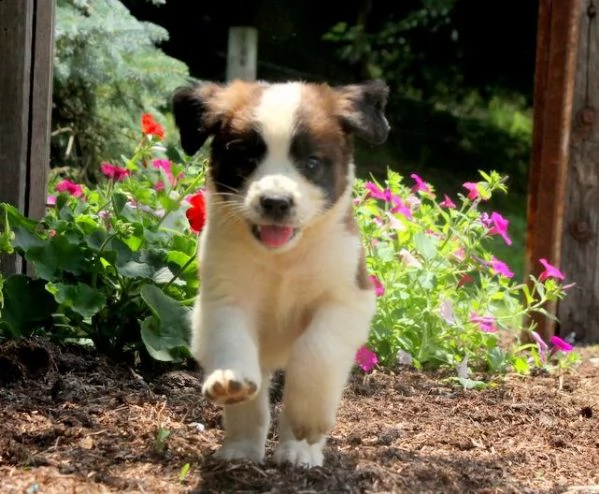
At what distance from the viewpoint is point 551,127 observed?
265 inches

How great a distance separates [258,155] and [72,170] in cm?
470

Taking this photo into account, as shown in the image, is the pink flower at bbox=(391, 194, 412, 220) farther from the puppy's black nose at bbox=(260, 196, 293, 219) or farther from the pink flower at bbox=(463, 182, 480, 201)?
the puppy's black nose at bbox=(260, 196, 293, 219)

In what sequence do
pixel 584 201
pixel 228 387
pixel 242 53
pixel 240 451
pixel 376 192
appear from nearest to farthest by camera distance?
pixel 228 387
pixel 240 451
pixel 376 192
pixel 584 201
pixel 242 53

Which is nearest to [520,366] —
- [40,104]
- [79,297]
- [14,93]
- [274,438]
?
[274,438]

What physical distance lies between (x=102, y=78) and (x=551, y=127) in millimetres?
3092

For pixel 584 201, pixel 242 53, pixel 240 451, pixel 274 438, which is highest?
pixel 242 53

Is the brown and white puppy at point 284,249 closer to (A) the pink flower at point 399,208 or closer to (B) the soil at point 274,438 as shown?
(B) the soil at point 274,438

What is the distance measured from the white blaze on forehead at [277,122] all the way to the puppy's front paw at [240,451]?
39.3 inches

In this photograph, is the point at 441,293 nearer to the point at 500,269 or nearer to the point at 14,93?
the point at 500,269

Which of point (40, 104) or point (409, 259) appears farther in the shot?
point (409, 259)

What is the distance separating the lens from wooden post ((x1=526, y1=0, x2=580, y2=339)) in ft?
21.9

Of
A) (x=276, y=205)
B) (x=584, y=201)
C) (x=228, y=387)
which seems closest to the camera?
(x=228, y=387)

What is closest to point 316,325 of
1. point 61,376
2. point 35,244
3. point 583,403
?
point 61,376

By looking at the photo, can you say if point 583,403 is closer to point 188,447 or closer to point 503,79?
point 188,447
